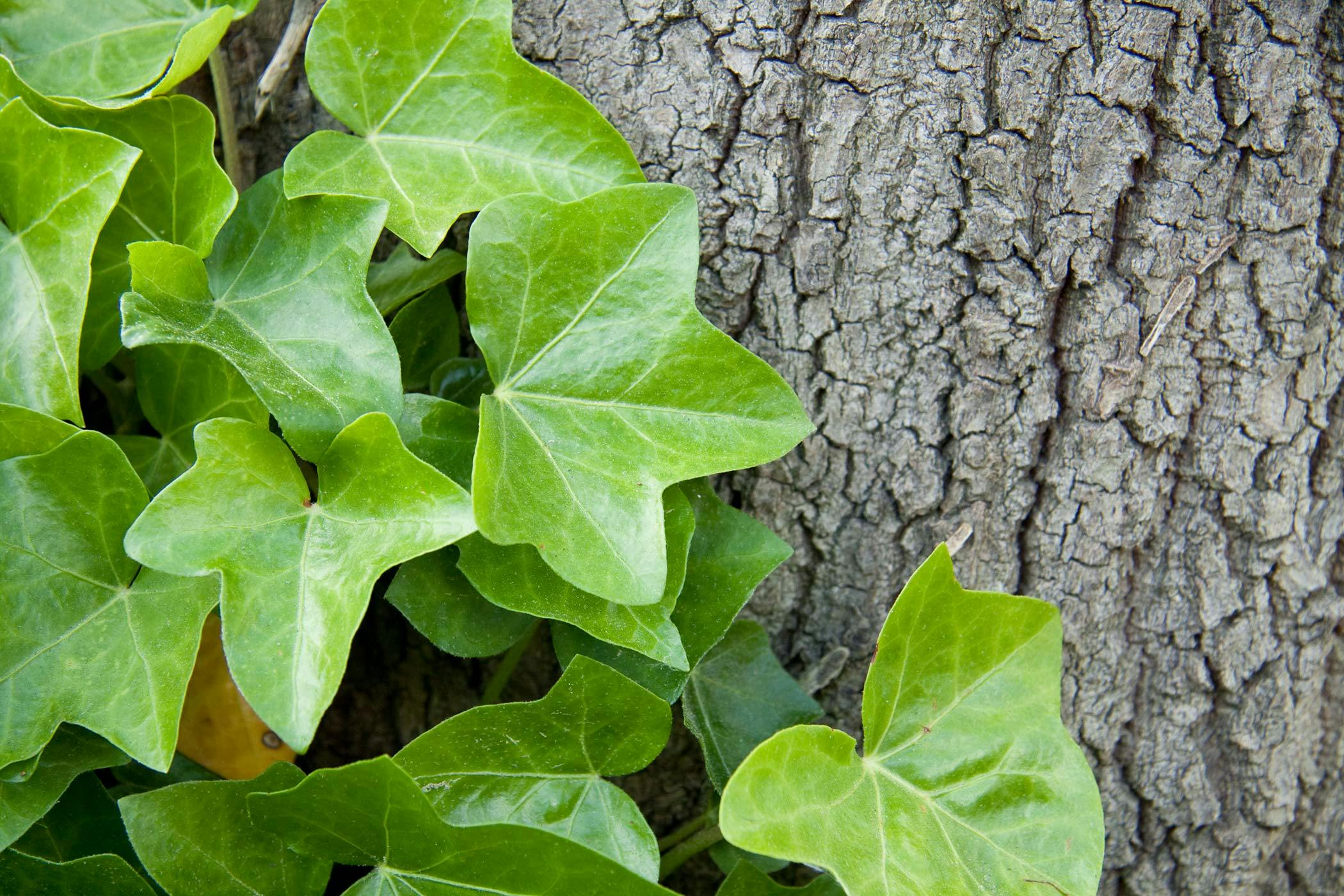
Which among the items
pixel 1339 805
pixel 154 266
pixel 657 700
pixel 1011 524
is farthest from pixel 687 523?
pixel 1339 805

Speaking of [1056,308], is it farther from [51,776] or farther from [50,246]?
[51,776]

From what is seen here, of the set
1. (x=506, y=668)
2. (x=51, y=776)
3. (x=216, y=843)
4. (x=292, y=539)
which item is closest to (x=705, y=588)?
(x=506, y=668)

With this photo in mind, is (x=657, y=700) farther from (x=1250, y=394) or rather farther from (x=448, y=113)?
(x=1250, y=394)

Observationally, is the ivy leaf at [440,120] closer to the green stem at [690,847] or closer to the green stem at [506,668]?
the green stem at [506,668]

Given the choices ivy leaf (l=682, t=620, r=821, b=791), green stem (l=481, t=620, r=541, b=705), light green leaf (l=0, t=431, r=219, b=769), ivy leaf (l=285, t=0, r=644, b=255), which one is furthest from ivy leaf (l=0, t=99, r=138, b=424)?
ivy leaf (l=682, t=620, r=821, b=791)

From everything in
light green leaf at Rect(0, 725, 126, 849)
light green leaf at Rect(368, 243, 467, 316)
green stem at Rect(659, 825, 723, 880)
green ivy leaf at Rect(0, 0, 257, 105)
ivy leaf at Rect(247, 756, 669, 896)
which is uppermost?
green ivy leaf at Rect(0, 0, 257, 105)

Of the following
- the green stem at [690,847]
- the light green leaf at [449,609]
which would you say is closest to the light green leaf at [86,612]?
the light green leaf at [449,609]

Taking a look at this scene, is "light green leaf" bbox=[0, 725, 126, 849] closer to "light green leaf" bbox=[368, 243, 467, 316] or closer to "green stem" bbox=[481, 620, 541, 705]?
"green stem" bbox=[481, 620, 541, 705]
